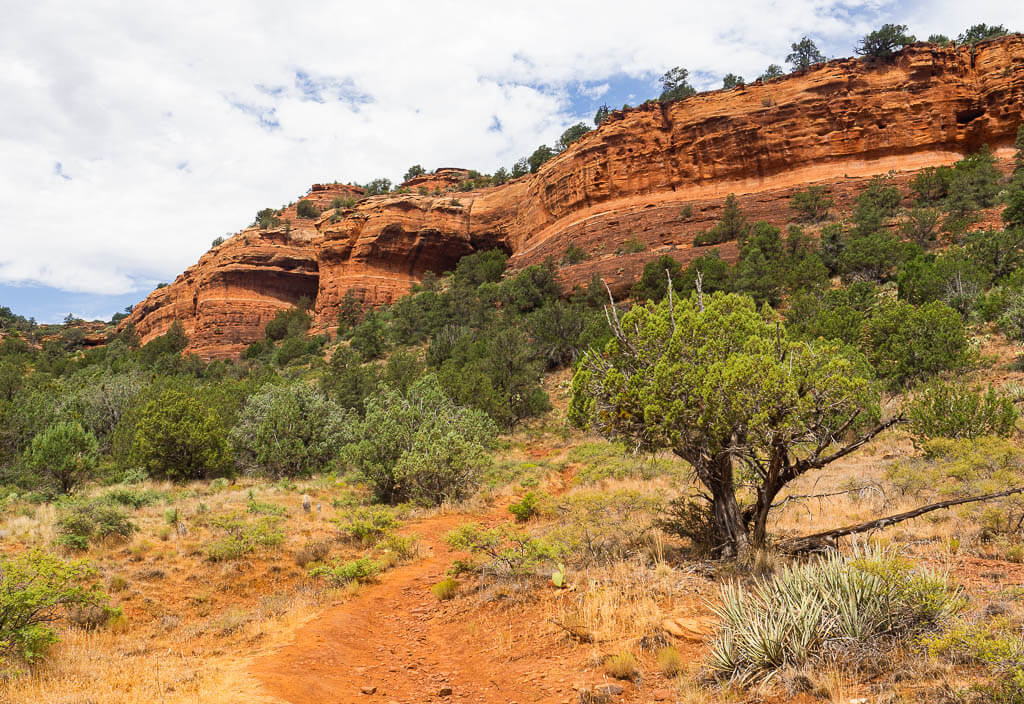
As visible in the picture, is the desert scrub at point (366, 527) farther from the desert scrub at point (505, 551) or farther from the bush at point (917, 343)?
the bush at point (917, 343)

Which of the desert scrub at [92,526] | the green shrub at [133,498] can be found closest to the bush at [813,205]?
the green shrub at [133,498]

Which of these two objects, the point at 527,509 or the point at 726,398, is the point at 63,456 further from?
the point at 726,398

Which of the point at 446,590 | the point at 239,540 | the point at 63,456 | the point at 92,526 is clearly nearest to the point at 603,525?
the point at 446,590

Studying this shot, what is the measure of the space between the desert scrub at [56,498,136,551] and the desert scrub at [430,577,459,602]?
664 centimetres

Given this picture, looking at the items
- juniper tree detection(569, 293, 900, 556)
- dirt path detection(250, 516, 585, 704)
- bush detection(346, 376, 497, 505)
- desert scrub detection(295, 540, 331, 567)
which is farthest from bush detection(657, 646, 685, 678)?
bush detection(346, 376, 497, 505)

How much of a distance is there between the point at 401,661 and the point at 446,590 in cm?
179

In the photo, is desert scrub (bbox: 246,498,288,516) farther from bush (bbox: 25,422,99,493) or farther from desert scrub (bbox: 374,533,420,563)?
Answer: bush (bbox: 25,422,99,493)

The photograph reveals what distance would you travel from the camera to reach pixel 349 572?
27.5 feet

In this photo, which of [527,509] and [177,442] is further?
[177,442]

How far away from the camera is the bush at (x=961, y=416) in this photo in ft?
37.8

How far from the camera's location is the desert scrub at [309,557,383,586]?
839cm

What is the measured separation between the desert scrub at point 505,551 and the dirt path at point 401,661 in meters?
0.94

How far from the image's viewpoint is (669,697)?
166 inches

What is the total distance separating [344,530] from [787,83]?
5212 centimetres
